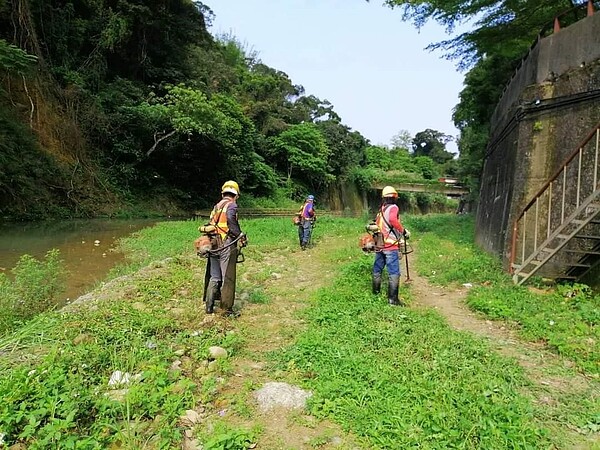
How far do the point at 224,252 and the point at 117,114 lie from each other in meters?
20.9

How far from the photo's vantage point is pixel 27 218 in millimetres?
16781

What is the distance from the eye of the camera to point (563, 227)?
6.21 m

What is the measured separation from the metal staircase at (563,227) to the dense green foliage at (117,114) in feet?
47.1

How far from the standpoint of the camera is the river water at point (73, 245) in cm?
916

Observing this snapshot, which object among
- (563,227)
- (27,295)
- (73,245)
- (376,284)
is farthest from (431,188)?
(27,295)

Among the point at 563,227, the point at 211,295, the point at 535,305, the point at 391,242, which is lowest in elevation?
the point at 535,305

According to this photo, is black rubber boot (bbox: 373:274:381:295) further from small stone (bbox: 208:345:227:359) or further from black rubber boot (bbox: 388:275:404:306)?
small stone (bbox: 208:345:227:359)

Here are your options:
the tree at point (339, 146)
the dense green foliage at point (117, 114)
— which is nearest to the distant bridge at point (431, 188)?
the tree at point (339, 146)

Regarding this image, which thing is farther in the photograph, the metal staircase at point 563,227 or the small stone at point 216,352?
the metal staircase at point 563,227

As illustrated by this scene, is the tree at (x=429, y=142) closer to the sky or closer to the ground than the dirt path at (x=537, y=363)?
closer to the sky

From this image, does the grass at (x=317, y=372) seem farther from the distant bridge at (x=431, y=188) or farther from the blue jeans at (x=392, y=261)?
the distant bridge at (x=431, y=188)

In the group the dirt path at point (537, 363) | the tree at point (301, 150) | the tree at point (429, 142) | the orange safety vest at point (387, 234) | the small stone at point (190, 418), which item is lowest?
the small stone at point (190, 418)

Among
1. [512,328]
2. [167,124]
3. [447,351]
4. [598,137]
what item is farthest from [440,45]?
[167,124]

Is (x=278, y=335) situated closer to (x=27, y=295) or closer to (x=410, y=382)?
(x=410, y=382)
